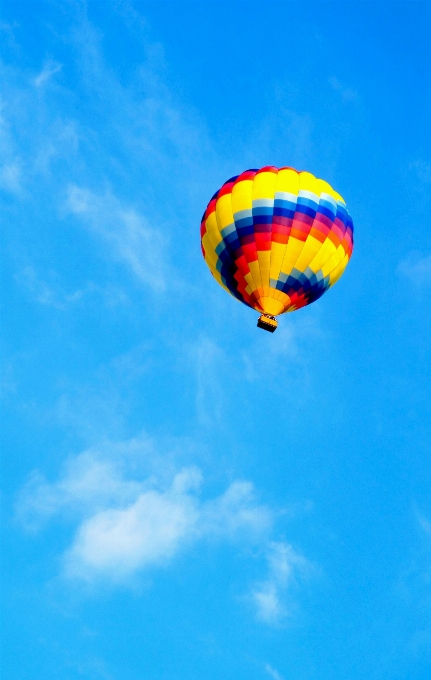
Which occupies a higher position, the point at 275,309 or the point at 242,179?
the point at 242,179

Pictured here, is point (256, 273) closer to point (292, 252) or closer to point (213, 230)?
point (292, 252)

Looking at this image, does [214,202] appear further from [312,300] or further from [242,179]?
[312,300]

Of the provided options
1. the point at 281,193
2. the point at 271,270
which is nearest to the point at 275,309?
the point at 271,270

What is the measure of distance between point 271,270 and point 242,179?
4315 mm

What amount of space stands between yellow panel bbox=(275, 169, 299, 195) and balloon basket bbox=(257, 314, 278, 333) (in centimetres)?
518

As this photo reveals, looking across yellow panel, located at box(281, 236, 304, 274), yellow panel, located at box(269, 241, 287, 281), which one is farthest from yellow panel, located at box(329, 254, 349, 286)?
yellow panel, located at box(269, 241, 287, 281)

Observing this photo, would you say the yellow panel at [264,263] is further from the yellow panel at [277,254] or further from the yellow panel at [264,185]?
the yellow panel at [264,185]

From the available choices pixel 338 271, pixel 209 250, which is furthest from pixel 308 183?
pixel 209 250

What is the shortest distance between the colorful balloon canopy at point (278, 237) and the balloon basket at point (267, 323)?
1.17ft

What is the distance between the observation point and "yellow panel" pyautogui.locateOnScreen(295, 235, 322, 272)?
35.6 metres

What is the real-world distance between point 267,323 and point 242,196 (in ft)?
17.5

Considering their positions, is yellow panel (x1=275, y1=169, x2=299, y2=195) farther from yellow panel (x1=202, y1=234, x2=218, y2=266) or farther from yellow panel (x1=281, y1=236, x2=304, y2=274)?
yellow panel (x1=202, y1=234, x2=218, y2=266)

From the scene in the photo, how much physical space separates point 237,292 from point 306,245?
3.61 meters

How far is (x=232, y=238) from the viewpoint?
36188mm
